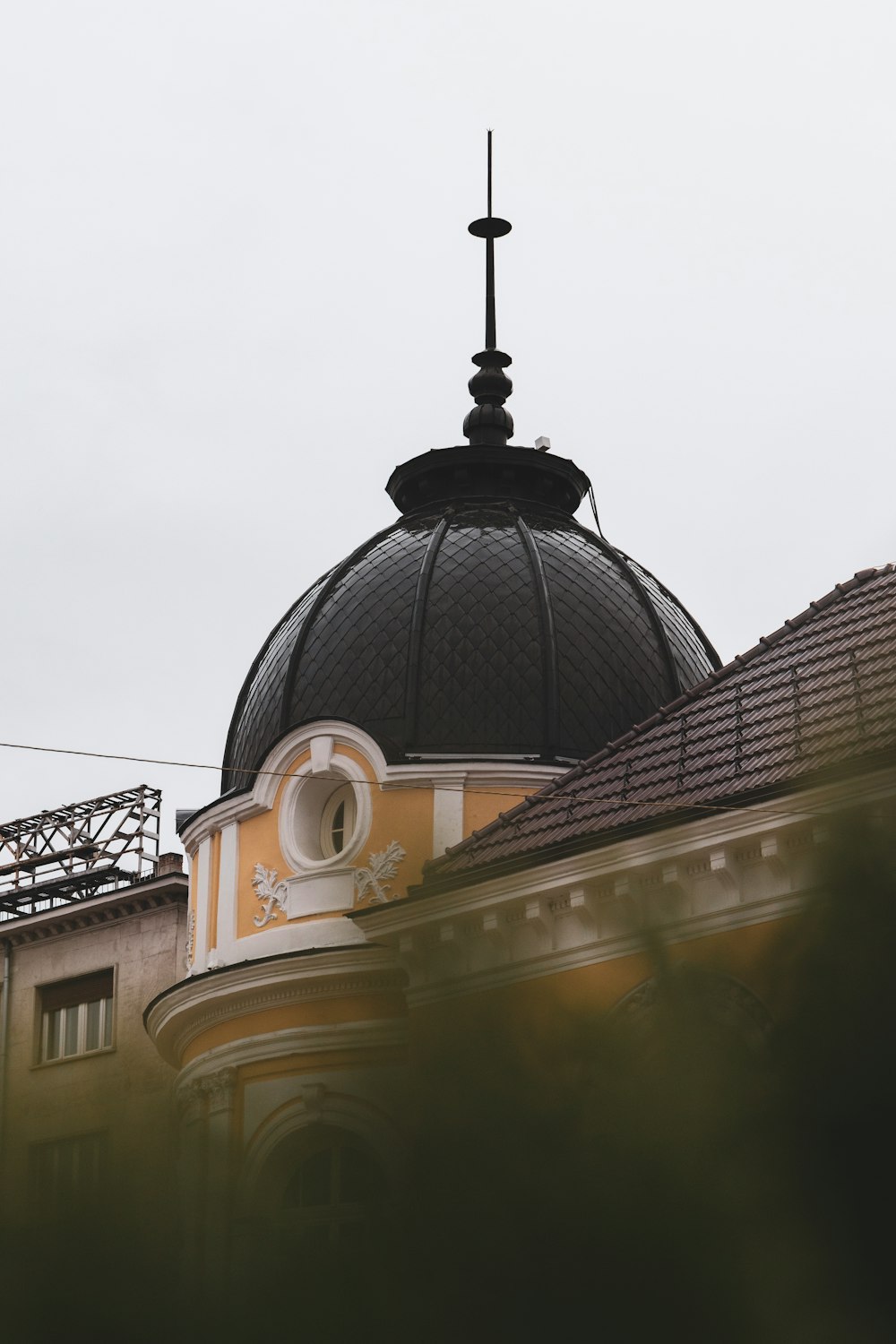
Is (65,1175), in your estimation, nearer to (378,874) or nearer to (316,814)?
(378,874)

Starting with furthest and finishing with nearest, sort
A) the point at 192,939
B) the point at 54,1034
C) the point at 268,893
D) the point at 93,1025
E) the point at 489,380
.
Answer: the point at 54,1034
the point at 93,1025
the point at 489,380
the point at 192,939
the point at 268,893

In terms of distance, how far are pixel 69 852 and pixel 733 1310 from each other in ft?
99.9

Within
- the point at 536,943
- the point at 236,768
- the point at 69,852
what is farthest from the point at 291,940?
the point at 69,852

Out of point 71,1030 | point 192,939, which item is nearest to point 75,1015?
point 71,1030

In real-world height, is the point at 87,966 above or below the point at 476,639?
below

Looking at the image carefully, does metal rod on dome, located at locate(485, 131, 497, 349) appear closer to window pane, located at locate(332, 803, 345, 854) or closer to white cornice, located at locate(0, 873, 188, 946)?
window pane, located at locate(332, 803, 345, 854)

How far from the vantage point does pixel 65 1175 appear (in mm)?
5703

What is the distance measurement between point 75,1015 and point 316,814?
1368 centimetres

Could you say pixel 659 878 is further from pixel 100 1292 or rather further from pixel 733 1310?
pixel 100 1292

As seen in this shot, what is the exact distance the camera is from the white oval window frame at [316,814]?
19609mm

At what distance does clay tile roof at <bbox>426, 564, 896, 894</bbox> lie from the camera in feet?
50.5

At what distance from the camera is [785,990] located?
601 cm

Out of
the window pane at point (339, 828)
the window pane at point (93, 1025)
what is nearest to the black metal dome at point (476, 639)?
the window pane at point (339, 828)

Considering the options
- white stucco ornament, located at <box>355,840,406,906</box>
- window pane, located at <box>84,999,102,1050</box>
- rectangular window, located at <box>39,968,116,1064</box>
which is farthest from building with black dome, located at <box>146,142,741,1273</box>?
rectangular window, located at <box>39,968,116,1064</box>
